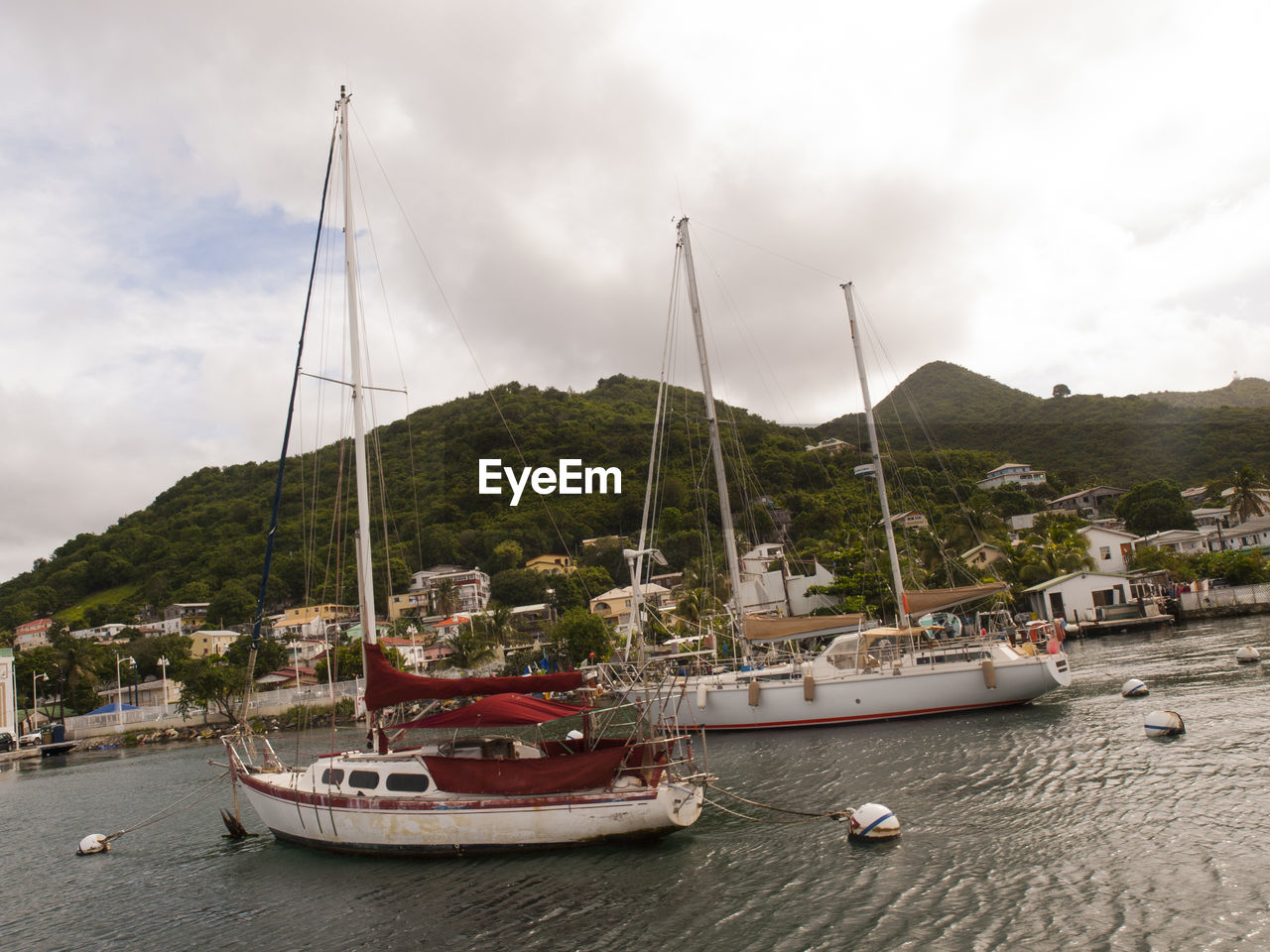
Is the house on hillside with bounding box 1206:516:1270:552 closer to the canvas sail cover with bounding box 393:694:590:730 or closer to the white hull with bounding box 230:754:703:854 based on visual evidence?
the white hull with bounding box 230:754:703:854

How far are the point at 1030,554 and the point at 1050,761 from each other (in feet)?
194

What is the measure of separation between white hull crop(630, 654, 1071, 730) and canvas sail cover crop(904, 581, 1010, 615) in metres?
3.35

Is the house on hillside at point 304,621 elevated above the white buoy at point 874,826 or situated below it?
above

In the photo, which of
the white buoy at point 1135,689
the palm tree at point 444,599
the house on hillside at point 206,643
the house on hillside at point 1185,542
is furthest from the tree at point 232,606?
the house on hillside at point 1185,542

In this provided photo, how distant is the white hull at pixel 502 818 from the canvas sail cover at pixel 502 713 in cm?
143

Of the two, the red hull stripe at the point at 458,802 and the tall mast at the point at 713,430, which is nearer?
the red hull stripe at the point at 458,802

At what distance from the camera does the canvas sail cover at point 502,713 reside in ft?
50.0

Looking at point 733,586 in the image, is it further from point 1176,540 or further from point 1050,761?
point 1176,540

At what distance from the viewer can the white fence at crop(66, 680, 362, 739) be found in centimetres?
6372

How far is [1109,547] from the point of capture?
7725 centimetres

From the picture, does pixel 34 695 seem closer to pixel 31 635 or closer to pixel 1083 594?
pixel 31 635

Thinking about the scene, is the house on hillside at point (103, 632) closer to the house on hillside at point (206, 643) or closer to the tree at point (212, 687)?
the house on hillside at point (206, 643)

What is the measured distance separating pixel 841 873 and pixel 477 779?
280 inches

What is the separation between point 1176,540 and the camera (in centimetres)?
8250
